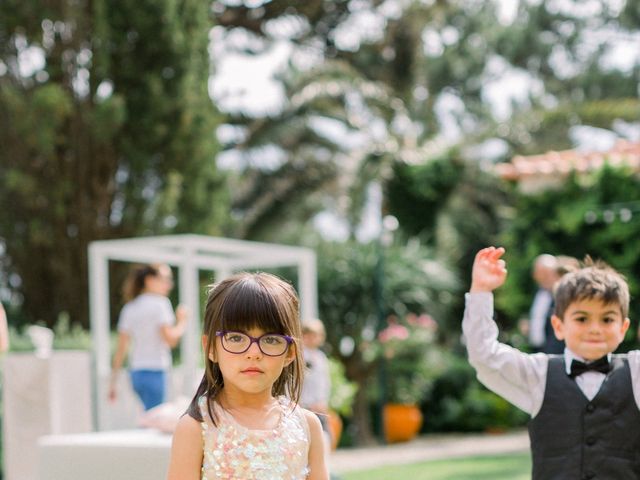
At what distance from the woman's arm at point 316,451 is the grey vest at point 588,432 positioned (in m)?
1.03

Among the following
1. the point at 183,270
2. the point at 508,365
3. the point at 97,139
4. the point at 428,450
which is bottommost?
the point at 428,450

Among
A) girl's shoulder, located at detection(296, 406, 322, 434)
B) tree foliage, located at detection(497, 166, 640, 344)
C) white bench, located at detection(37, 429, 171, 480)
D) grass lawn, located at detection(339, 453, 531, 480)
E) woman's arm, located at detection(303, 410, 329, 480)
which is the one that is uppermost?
tree foliage, located at detection(497, 166, 640, 344)

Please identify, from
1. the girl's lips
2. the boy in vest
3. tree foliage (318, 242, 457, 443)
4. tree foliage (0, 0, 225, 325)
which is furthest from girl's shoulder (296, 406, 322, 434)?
tree foliage (318, 242, 457, 443)

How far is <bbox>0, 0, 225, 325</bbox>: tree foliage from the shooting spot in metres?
12.8

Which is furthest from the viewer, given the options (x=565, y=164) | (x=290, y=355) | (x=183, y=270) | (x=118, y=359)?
(x=565, y=164)

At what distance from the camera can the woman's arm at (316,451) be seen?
9.21ft

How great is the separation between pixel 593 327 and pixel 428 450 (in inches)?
347

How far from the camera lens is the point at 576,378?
3.64m

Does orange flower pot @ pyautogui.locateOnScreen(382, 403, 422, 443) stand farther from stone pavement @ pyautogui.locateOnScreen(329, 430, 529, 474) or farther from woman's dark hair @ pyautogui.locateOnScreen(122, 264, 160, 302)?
woman's dark hair @ pyautogui.locateOnScreen(122, 264, 160, 302)

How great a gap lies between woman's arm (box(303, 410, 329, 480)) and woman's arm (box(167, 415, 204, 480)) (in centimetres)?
28

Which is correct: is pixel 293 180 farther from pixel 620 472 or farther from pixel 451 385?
pixel 620 472

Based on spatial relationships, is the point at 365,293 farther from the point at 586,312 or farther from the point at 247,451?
the point at 247,451

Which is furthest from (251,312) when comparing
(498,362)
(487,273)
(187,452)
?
(498,362)

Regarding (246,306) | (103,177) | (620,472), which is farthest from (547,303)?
(103,177)
